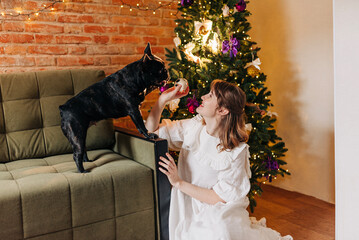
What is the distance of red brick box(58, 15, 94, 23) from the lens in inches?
105

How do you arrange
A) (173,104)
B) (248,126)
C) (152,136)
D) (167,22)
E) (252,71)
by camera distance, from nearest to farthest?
(152,136)
(248,126)
(252,71)
(173,104)
(167,22)

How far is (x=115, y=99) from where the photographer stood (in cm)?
191

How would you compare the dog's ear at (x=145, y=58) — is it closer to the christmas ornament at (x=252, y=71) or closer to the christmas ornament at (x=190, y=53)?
the christmas ornament at (x=190, y=53)

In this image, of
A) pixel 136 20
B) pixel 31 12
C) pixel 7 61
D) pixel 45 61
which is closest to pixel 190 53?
pixel 136 20

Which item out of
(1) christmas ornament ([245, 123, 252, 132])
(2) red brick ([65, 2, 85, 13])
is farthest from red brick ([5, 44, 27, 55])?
(1) christmas ornament ([245, 123, 252, 132])

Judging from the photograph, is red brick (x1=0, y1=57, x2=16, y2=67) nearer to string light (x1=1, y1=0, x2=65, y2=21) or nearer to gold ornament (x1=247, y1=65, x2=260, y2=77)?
string light (x1=1, y1=0, x2=65, y2=21)

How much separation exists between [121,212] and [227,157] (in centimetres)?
63

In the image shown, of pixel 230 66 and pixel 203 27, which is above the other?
pixel 203 27

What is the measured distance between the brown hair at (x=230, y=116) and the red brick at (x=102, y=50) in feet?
4.65

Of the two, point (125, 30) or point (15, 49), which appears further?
point (125, 30)

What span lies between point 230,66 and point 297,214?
47.8 inches

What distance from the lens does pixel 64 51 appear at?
271cm

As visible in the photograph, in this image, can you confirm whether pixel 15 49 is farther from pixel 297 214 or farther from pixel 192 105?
pixel 297 214

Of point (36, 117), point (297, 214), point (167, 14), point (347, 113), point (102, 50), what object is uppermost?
point (167, 14)
